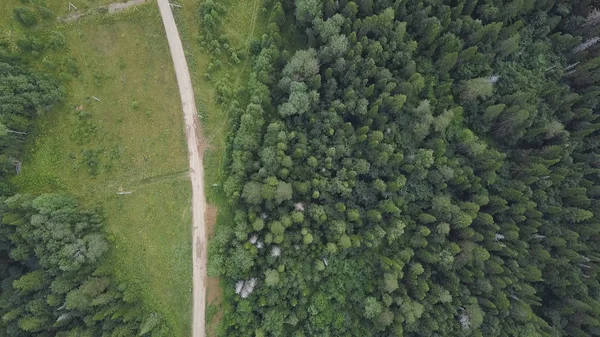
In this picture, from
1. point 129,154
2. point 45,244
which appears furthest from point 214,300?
point 129,154

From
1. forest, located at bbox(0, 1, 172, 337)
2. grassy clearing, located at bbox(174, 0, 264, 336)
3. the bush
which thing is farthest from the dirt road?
the bush

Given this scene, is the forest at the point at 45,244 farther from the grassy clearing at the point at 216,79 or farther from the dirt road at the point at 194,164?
the grassy clearing at the point at 216,79

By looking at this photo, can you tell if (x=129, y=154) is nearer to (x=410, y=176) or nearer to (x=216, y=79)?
(x=216, y=79)

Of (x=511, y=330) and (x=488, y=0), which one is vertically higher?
(x=488, y=0)

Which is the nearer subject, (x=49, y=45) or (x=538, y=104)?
(x=49, y=45)

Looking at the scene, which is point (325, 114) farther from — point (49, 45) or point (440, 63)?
point (49, 45)

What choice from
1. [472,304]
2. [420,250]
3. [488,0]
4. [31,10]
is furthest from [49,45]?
[472,304]
